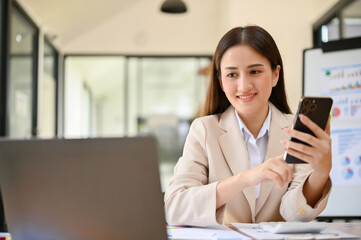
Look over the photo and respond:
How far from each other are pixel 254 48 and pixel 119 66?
23.3 ft

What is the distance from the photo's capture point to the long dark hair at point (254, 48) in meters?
1.88

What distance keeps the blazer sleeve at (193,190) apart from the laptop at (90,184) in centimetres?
52

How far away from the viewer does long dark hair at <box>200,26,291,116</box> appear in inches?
74.1

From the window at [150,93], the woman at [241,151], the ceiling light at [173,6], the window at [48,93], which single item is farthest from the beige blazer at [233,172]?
the window at [150,93]

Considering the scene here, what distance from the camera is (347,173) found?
2.94m

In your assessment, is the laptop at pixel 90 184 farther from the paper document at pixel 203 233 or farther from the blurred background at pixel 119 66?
the blurred background at pixel 119 66

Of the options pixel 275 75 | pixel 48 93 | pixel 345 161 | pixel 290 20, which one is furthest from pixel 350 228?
pixel 48 93

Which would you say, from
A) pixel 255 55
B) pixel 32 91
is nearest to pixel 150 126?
pixel 32 91

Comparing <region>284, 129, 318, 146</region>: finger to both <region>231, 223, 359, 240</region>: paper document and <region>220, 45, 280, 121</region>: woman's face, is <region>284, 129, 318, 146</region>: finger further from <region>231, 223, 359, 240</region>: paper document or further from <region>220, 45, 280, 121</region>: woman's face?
<region>220, 45, 280, 121</region>: woman's face

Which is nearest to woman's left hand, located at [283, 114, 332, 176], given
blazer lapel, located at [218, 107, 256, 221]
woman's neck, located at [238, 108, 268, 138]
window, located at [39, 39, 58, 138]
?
blazer lapel, located at [218, 107, 256, 221]

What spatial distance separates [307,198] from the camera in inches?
68.4

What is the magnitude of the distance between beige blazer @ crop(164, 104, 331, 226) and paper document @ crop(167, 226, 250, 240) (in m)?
0.15

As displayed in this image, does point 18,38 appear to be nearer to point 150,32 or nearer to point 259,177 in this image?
point 150,32

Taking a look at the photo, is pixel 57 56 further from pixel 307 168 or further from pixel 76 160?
pixel 76 160
